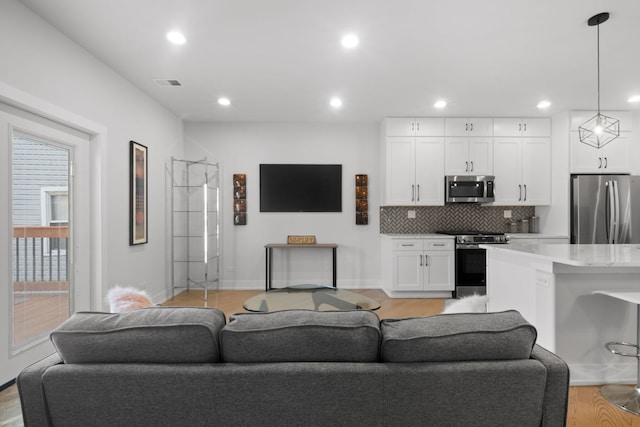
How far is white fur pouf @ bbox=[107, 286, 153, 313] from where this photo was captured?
1.62 meters

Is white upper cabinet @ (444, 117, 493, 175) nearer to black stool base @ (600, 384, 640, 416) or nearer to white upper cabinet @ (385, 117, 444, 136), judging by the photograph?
white upper cabinet @ (385, 117, 444, 136)

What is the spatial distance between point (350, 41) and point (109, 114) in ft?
8.10

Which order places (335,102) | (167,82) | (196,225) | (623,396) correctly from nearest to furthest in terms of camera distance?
(623,396) < (167,82) < (335,102) < (196,225)

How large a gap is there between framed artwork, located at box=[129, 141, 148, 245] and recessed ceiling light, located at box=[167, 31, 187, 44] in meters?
1.51

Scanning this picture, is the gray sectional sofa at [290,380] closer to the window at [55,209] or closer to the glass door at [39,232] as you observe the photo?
the glass door at [39,232]

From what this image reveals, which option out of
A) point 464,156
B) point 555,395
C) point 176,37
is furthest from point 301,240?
point 555,395

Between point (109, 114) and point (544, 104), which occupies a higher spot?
point (544, 104)

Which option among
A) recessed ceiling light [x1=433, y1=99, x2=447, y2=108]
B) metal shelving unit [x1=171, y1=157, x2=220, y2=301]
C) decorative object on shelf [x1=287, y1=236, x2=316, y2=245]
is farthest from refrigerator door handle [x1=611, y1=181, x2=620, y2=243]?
metal shelving unit [x1=171, y1=157, x2=220, y2=301]

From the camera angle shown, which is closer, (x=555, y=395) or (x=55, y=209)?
(x=555, y=395)

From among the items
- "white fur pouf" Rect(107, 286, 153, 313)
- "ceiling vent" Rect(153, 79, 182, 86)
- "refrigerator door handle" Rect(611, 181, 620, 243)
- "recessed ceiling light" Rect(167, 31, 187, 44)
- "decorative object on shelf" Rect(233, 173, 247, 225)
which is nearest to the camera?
"white fur pouf" Rect(107, 286, 153, 313)

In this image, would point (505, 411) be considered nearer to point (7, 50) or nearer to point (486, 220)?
point (7, 50)

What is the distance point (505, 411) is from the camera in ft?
3.73

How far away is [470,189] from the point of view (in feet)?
17.0

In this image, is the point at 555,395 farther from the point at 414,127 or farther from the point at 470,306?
the point at 414,127
